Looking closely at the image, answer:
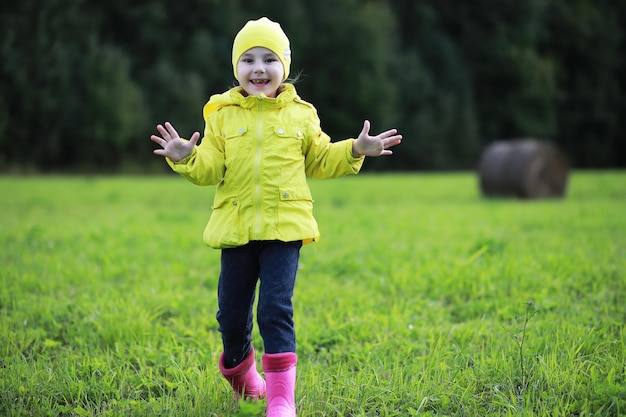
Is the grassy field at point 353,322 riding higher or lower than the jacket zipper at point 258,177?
lower

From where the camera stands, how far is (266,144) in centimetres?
316

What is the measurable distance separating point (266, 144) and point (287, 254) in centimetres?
55

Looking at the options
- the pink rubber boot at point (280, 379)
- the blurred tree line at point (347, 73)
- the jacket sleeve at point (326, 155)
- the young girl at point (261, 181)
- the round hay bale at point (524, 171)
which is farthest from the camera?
the blurred tree line at point (347, 73)

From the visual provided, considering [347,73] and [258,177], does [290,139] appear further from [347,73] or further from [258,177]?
[347,73]

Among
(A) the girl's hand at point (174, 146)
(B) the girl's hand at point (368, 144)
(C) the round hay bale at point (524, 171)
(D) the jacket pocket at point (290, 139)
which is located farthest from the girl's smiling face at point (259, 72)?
(C) the round hay bale at point (524, 171)

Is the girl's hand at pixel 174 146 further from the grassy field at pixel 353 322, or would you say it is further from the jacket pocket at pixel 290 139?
the grassy field at pixel 353 322

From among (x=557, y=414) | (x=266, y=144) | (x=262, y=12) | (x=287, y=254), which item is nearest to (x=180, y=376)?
(x=287, y=254)

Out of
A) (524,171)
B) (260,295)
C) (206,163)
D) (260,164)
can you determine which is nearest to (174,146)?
(206,163)

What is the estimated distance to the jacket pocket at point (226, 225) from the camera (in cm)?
304

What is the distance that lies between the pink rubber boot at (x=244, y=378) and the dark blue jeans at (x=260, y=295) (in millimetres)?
30

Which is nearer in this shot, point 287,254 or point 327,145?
point 287,254

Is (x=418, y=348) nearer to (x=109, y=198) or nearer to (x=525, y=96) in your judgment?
(x=109, y=198)

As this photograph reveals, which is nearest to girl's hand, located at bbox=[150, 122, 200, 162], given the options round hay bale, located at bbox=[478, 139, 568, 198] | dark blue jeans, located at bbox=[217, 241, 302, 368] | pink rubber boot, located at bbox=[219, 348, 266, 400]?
dark blue jeans, located at bbox=[217, 241, 302, 368]

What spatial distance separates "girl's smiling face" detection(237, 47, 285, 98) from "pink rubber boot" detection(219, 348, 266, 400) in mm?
1338
